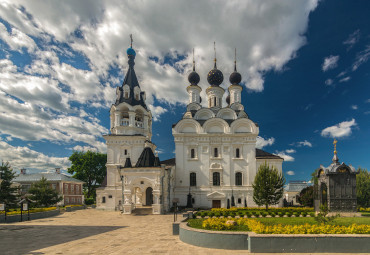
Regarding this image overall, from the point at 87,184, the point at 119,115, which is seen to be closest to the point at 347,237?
the point at 119,115

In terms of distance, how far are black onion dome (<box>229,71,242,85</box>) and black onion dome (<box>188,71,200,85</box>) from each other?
15.0 ft

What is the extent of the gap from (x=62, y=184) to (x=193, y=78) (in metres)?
25.6

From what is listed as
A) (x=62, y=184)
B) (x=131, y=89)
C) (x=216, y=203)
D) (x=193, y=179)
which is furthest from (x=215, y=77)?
(x=62, y=184)

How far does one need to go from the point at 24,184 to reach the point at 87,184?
9.66m

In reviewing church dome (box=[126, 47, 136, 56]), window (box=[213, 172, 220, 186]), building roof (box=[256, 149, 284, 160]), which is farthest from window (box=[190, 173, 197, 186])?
church dome (box=[126, 47, 136, 56])

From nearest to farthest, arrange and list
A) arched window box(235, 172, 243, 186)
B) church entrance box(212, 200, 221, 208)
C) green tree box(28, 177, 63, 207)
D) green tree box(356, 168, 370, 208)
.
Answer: green tree box(356, 168, 370, 208) < green tree box(28, 177, 63, 207) < church entrance box(212, 200, 221, 208) < arched window box(235, 172, 243, 186)

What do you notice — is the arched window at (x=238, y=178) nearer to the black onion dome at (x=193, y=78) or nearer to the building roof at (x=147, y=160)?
the building roof at (x=147, y=160)

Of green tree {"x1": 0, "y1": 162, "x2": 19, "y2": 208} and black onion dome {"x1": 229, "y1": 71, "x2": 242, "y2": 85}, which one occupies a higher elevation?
black onion dome {"x1": 229, "y1": 71, "x2": 242, "y2": 85}

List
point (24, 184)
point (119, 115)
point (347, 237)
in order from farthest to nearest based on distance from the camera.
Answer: point (24, 184)
point (119, 115)
point (347, 237)

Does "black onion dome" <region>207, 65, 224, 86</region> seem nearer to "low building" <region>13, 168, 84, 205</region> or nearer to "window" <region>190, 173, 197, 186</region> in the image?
"window" <region>190, 173, 197, 186</region>

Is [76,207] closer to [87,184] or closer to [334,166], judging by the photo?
[87,184]

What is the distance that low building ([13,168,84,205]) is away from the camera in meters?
37.0

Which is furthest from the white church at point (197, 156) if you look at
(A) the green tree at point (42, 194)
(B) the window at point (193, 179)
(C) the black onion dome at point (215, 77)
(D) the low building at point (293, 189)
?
(D) the low building at point (293, 189)

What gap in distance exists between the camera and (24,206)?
17875mm
